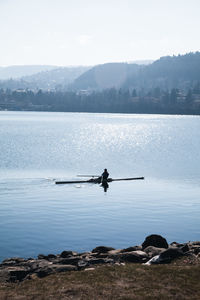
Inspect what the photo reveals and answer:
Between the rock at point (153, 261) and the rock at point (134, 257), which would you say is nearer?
the rock at point (153, 261)

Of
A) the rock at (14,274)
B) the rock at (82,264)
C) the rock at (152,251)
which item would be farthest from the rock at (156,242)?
the rock at (14,274)

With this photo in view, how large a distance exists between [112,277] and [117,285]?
41.9 inches

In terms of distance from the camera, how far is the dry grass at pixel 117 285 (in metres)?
16.2

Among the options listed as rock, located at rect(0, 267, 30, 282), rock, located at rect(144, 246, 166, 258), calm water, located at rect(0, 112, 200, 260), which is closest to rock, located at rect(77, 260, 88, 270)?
rock, located at rect(0, 267, 30, 282)

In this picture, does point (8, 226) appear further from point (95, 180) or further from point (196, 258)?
point (95, 180)

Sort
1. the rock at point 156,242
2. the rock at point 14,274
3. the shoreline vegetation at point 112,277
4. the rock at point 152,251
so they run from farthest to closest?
the rock at point 156,242 → the rock at point 152,251 → the rock at point 14,274 → the shoreline vegetation at point 112,277

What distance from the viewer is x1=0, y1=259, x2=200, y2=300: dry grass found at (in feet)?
53.0

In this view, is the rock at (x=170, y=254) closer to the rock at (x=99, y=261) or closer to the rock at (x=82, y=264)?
the rock at (x=99, y=261)

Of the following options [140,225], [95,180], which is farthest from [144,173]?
[140,225]

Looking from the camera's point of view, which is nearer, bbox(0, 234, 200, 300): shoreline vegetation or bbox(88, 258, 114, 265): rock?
bbox(0, 234, 200, 300): shoreline vegetation

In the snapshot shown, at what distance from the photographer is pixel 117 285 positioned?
56.3 ft

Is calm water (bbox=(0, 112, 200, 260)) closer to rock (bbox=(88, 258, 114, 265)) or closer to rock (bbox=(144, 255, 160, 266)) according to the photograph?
rock (bbox=(88, 258, 114, 265))

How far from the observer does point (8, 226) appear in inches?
1384

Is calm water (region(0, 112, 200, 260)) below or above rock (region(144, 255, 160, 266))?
below
